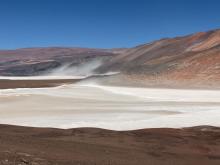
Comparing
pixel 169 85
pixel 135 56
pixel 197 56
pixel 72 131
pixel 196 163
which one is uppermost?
pixel 135 56

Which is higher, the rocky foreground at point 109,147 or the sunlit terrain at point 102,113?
the sunlit terrain at point 102,113

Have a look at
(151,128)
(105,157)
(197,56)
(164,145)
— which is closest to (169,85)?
(197,56)

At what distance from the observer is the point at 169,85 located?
123ft

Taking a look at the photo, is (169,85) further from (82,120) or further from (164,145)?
(164,145)

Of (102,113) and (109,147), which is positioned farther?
(102,113)

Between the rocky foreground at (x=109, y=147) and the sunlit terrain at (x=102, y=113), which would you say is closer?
the rocky foreground at (x=109, y=147)

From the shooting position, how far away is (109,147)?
399 inches

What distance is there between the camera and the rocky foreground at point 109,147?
860 cm

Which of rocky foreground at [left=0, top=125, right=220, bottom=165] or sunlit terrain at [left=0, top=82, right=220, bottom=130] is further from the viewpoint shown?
sunlit terrain at [left=0, top=82, right=220, bottom=130]

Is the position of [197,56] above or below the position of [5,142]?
above

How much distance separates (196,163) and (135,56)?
245 ft

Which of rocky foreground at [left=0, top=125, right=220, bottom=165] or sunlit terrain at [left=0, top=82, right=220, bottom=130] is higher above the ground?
sunlit terrain at [left=0, top=82, right=220, bottom=130]

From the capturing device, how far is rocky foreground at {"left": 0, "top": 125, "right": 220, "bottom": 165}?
28.2ft

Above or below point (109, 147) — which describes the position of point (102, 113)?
above
